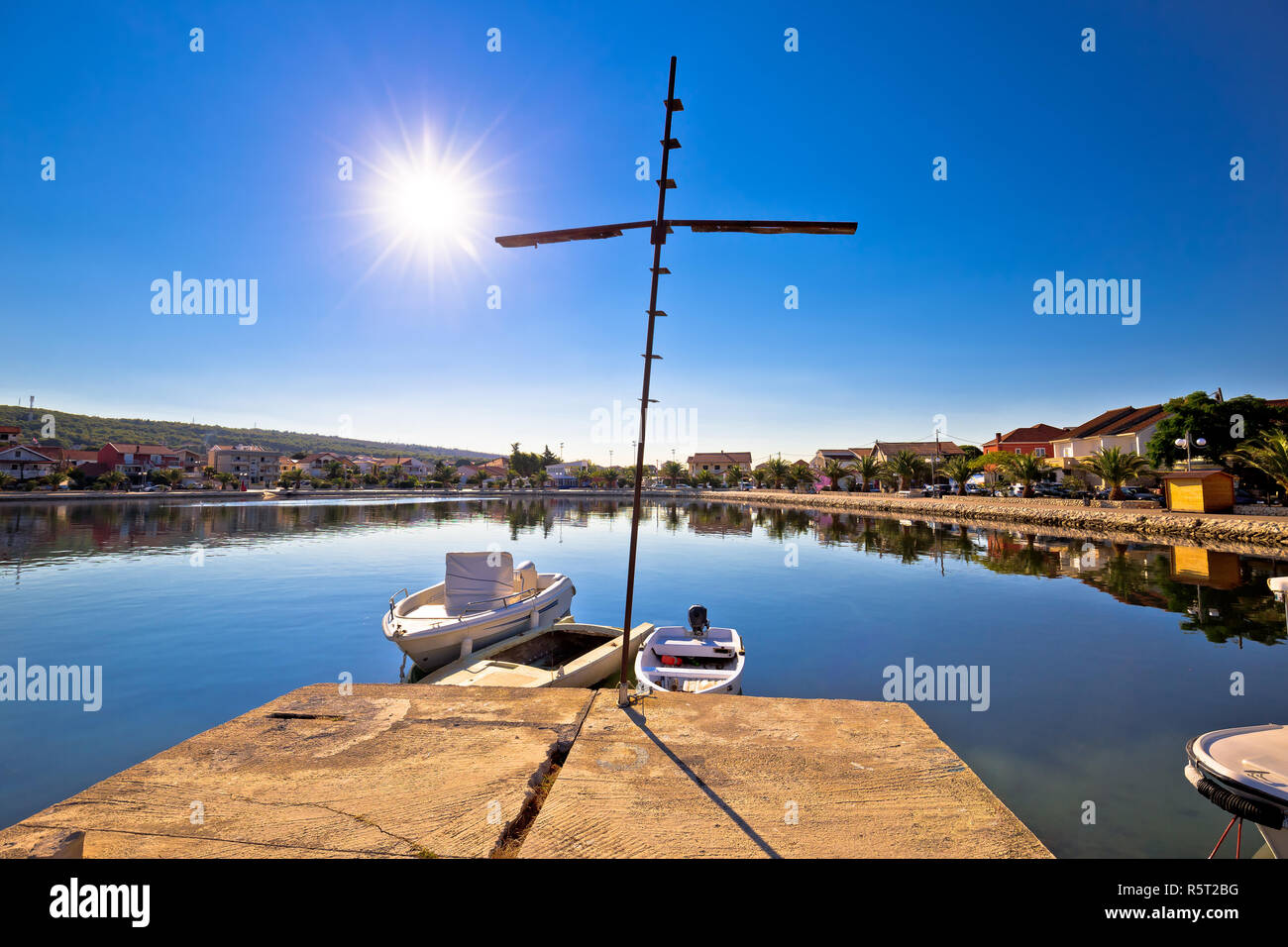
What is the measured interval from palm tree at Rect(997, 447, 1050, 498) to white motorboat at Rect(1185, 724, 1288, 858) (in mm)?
65023

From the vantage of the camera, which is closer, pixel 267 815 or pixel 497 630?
pixel 267 815

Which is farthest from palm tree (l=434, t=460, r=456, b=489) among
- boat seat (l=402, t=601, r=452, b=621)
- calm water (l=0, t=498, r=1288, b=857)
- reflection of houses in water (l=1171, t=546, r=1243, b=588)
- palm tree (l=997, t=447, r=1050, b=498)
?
reflection of houses in water (l=1171, t=546, r=1243, b=588)

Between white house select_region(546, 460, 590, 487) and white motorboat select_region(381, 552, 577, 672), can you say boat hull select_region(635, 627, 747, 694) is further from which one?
white house select_region(546, 460, 590, 487)

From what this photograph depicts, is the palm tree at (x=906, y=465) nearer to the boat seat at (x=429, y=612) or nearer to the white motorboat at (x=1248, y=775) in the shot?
the boat seat at (x=429, y=612)

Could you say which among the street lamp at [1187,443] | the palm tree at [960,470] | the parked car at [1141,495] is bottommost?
the parked car at [1141,495]

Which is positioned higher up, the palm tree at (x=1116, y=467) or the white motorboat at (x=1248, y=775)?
the palm tree at (x=1116, y=467)

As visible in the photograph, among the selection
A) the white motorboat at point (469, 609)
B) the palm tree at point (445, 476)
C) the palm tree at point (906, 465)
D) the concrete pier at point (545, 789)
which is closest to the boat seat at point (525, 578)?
the white motorboat at point (469, 609)

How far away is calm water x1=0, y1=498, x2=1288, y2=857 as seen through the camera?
949 centimetres

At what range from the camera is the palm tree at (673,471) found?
132m

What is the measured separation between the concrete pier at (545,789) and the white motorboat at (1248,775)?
2.75 meters
